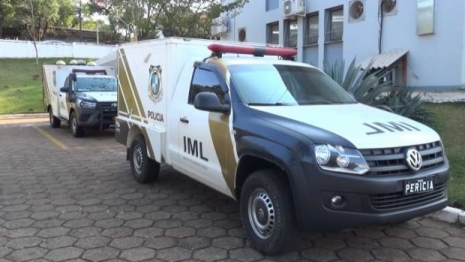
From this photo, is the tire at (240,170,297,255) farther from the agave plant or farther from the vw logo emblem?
the agave plant

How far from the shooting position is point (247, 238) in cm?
451

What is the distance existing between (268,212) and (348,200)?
0.77 meters

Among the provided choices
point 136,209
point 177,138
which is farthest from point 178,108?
point 136,209

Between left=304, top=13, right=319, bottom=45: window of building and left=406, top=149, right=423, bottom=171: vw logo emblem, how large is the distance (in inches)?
595

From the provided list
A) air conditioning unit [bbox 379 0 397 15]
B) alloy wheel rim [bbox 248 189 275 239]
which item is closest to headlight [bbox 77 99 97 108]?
alloy wheel rim [bbox 248 189 275 239]

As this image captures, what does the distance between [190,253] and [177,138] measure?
1.77 metres

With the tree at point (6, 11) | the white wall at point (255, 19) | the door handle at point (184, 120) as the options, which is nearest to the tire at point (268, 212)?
the door handle at point (184, 120)

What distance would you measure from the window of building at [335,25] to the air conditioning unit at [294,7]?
3.83ft

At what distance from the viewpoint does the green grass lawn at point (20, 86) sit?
20.9 metres

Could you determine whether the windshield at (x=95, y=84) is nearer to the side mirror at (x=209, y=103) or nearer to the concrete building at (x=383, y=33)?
the concrete building at (x=383, y=33)

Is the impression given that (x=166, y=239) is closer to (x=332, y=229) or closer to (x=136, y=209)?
(x=136, y=209)

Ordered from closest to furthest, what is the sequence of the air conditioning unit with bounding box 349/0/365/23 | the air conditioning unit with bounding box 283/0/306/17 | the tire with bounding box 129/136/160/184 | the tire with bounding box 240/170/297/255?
the tire with bounding box 240/170/297/255 → the tire with bounding box 129/136/160/184 → the air conditioning unit with bounding box 349/0/365/23 → the air conditioning unit with bounding box 283/0/306/17

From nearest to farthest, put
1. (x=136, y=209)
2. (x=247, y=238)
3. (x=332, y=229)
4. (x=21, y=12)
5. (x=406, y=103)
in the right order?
(x=332, y=229) < (x=247, y=238) < (x=136, y=209) < (x=406, y=103) < (x=21, y=12)

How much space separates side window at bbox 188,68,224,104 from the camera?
4922mm
